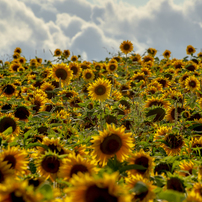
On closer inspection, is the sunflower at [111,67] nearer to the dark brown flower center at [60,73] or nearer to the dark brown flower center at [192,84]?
the dark brown flower center at [60,73]

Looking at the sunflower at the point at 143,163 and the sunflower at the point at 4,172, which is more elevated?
the sunflower at the point at 143,163

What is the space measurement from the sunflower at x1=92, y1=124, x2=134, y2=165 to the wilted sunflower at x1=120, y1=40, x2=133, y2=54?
20.3 ft

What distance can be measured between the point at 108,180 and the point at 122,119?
2.46 meters

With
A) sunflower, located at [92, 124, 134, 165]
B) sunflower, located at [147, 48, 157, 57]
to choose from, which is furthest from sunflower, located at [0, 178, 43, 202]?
sunflower, located at [147, 48, 157, 57]

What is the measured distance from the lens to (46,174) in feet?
5.51

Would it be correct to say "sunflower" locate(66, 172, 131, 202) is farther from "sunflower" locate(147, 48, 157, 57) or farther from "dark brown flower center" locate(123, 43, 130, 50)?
"sunflower" locate(147, 48, 157, 57)

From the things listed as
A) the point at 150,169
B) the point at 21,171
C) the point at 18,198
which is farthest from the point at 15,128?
the point at 18,198

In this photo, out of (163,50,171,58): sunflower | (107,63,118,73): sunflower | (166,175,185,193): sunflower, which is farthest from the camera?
(163,50,171,58): sunflower

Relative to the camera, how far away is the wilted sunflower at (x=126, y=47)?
303 inches

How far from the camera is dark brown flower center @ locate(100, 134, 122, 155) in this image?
1876 mm

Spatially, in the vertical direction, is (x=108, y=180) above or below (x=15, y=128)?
below

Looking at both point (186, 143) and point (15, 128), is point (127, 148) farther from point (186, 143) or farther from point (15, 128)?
point (15, 128)

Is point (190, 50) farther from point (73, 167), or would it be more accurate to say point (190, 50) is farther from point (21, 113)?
point (73, 167)

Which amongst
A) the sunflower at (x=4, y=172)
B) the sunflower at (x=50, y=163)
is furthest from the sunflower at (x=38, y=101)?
the sunflower at (x=4, y=172)
